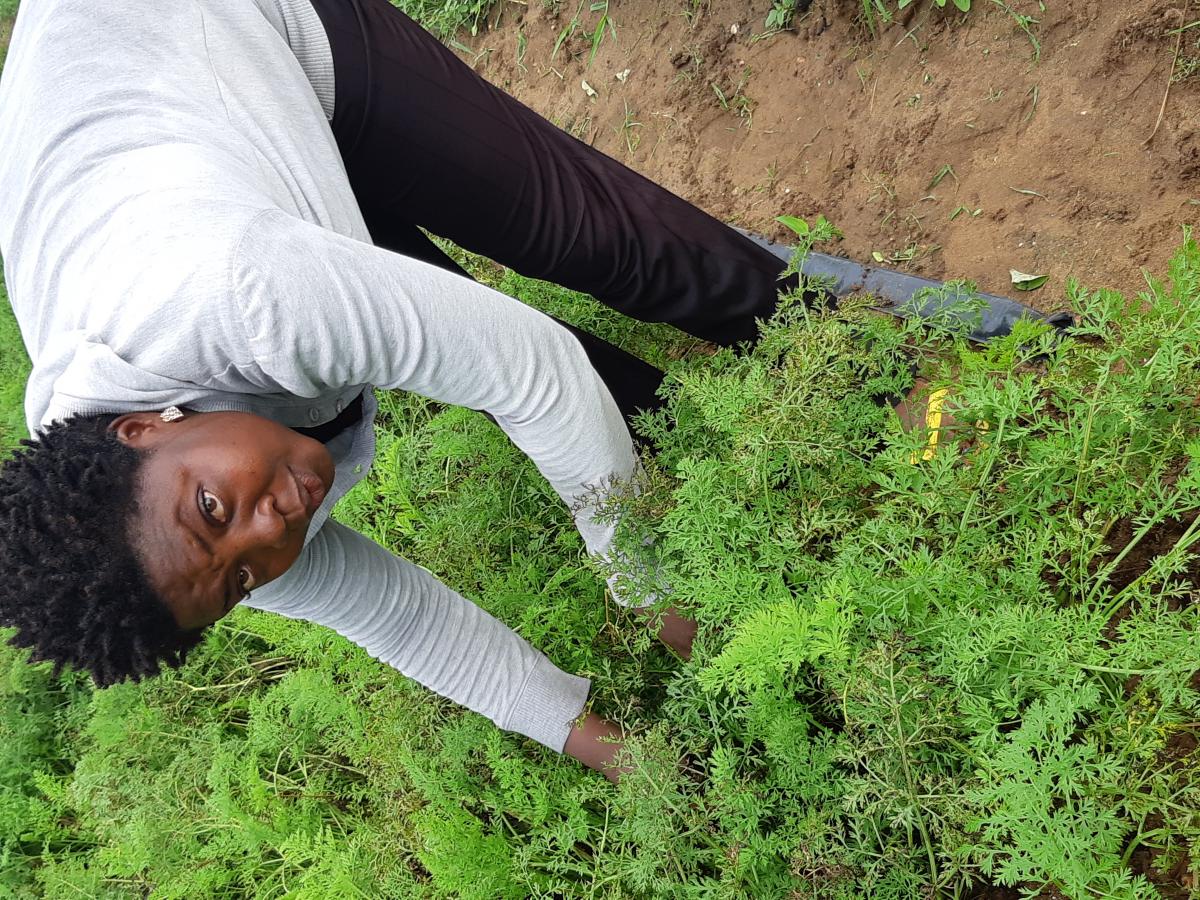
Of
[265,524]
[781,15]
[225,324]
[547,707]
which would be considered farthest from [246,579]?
[781,15]

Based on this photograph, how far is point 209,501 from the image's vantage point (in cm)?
116

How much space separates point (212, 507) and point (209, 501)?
11 mm

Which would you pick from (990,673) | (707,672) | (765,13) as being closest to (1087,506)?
(990,673)

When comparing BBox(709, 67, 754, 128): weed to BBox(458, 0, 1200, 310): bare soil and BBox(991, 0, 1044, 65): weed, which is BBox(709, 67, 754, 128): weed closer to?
BBox(458, 0, 1200, 310): bare soil

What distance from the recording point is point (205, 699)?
322 cm

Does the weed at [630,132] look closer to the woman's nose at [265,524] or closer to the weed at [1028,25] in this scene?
the weed at [1028,25]

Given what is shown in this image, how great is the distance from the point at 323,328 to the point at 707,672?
0.84 m

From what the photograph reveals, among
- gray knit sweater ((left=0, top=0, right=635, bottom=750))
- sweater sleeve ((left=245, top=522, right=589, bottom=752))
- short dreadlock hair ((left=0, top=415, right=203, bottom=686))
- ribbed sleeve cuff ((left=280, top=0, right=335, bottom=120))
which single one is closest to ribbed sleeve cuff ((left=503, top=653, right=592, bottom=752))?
sweater sleeve ((left=245, top=522, right=589, bottom=752))

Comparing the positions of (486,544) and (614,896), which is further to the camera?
(486,544)

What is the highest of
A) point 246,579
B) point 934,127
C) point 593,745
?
point 934,127

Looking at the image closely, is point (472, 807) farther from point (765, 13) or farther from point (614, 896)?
point (765, 13)

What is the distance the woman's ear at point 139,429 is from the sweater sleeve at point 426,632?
0.49 m

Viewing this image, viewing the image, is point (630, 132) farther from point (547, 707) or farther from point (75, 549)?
point (75, 549)

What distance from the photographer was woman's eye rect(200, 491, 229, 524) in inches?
45.5
